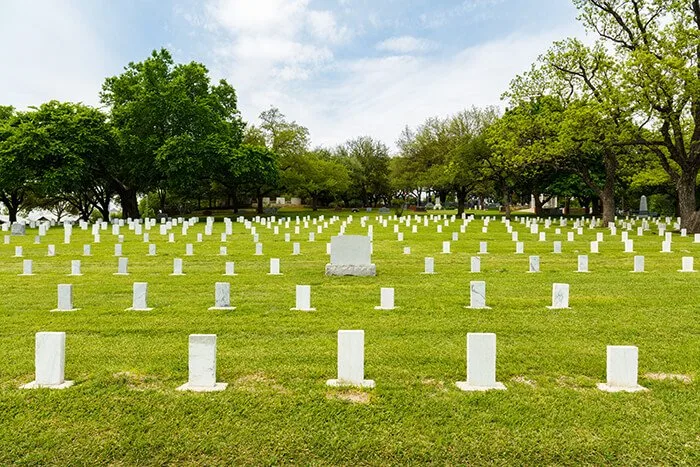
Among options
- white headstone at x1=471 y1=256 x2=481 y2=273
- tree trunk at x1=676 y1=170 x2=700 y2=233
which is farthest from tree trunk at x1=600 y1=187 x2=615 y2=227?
white headstone at x1=471 y1=256 x2=481 y2=273

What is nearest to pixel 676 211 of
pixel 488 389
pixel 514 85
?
pixel 514 85

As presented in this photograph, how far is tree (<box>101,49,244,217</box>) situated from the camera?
33.2 meters

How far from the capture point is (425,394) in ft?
12.6

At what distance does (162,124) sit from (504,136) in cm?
2441

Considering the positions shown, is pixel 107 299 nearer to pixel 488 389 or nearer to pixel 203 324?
pixel 203 324

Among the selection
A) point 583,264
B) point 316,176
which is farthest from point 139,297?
point 316,176

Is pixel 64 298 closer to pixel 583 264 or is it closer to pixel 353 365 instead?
pixel 353 365

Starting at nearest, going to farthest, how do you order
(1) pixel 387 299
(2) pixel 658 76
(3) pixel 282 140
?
(1) pixel 387 299 < (2) pixel 658 76 < (3) pixel 282 140

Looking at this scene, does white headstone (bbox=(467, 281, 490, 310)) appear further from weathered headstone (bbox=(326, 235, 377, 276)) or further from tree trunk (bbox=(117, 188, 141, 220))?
tree trunk (bbox=(117, 188, 141, 220))

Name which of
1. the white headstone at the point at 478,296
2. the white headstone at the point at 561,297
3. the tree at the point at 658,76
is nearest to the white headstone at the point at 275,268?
the white headstone at the point at 478,296

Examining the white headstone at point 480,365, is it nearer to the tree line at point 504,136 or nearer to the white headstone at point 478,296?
the white headstone at point 478,296

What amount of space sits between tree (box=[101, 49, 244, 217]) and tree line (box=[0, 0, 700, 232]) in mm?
98

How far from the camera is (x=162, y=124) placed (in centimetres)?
3528

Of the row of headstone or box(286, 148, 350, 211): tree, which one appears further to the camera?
box(286, 148, 350, 211): tree
